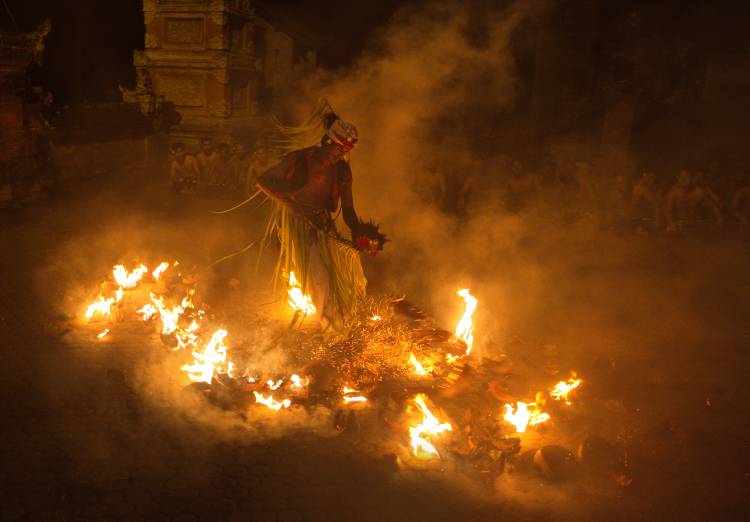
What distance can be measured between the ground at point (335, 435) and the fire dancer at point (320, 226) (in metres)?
1.66

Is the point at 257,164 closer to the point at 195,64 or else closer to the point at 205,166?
the point at 205,166

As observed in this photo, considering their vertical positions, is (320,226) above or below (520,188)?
below

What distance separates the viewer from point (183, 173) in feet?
45.0

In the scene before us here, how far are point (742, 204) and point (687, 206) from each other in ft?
3.96

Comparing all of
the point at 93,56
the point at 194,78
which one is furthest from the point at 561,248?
the point at 93,56

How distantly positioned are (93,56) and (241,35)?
483cm

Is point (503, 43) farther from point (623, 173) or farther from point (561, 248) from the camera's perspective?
point (561, 248)

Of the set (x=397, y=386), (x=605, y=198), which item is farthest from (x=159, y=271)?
(x=605, y=198)

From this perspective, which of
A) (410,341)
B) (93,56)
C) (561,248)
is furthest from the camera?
(93,56)

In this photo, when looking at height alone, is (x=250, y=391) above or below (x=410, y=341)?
below

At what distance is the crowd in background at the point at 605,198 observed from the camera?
11.6 metres

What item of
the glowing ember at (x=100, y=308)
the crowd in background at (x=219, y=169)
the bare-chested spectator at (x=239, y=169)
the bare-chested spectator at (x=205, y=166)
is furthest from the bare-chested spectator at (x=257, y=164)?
the glowing ember at (x=100, y=308)

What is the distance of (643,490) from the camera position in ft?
14.3

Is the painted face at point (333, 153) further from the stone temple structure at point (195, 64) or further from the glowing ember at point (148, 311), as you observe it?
the stone temple structure at point (195, 64)
